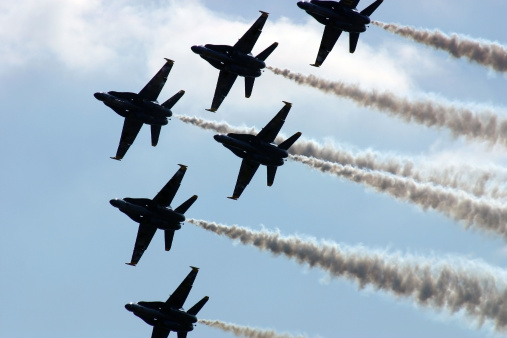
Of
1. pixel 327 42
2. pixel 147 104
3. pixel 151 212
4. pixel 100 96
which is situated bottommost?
pixel 151 212

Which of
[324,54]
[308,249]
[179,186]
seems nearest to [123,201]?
[179,186]

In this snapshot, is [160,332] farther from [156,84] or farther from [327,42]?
[327,42]

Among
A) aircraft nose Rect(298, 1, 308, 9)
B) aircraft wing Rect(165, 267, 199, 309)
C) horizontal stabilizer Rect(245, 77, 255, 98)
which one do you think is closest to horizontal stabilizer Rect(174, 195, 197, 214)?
aircraft wing Rect(165, 267, 199, 309)

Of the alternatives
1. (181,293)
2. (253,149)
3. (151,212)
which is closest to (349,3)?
(253,149)

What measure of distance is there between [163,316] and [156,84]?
20246 millimetres

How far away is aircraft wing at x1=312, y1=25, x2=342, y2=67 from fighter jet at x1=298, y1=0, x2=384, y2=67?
0.41 m

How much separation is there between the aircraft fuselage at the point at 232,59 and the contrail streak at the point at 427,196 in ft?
30.2

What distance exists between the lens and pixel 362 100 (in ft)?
278

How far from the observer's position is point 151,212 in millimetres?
78812

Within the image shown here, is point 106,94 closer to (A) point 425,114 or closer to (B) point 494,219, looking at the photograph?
(A) point 425,114

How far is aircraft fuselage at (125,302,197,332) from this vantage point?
252 feet

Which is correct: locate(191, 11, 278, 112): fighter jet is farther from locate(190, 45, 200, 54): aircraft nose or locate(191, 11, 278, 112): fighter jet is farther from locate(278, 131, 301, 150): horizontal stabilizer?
locate(278, 131, 301, 150): horizontal stabilizer

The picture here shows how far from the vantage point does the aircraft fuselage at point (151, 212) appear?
7825 cm

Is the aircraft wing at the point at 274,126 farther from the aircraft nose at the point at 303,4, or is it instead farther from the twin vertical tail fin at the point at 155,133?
the twin vertical tail fin at the point at 155,133
